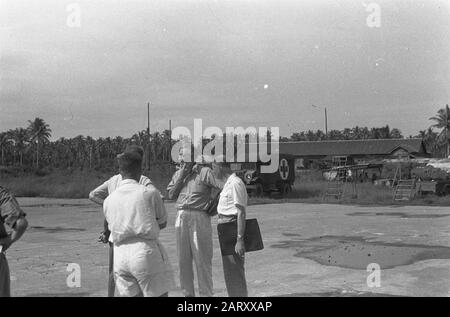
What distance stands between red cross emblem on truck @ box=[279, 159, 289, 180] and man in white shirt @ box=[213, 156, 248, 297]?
23.3 metres

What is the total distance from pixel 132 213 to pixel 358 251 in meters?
6.43

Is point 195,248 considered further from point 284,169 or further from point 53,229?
point 284,169

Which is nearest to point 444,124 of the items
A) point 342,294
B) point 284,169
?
point 284,169

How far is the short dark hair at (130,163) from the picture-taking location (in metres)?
4.36

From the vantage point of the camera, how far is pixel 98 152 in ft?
310

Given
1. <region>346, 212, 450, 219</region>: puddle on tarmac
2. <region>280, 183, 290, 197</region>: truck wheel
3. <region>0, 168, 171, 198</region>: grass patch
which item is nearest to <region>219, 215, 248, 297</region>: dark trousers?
<region>346, 212, 450, 219</region>: puddle on tarmac

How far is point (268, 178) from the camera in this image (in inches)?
1093

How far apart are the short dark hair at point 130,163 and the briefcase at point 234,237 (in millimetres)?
1429

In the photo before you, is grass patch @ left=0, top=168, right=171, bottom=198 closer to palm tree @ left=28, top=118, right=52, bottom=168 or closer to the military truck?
the military truck

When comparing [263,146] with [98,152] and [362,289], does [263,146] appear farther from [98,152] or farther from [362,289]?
[98,152]

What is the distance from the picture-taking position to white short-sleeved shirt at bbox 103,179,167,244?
4074mm

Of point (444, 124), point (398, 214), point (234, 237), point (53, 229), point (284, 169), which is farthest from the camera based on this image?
point (444, 124)
